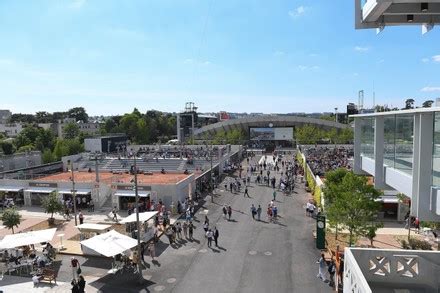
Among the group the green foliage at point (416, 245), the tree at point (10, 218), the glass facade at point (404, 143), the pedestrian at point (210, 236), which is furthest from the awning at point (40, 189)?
the glass facade at point (404, 143)

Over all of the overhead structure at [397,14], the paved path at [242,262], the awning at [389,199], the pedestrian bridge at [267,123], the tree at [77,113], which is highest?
the tree at [77,113]

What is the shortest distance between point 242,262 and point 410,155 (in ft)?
30.3

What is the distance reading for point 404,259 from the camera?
36.2ft

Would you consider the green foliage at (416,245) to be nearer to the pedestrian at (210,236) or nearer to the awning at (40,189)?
the pedestrian at (210,236)

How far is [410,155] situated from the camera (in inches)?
478

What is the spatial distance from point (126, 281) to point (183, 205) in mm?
12170

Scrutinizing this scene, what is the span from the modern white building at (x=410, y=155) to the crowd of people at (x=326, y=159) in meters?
21.4

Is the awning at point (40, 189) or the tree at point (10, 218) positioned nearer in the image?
the tree at point (10, 218)

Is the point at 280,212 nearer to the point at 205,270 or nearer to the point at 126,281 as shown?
the point at 205,270

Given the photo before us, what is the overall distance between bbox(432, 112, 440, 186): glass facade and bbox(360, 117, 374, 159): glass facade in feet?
21.4

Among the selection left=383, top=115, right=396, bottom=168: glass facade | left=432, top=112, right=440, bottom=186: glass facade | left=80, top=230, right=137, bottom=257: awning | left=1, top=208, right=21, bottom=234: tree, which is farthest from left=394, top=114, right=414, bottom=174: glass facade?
left=1, top=208, right=21, bottom=234: tree

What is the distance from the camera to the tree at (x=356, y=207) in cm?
1753

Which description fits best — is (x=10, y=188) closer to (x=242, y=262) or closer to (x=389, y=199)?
(x=242, y=262)

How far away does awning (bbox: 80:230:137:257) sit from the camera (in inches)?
640
